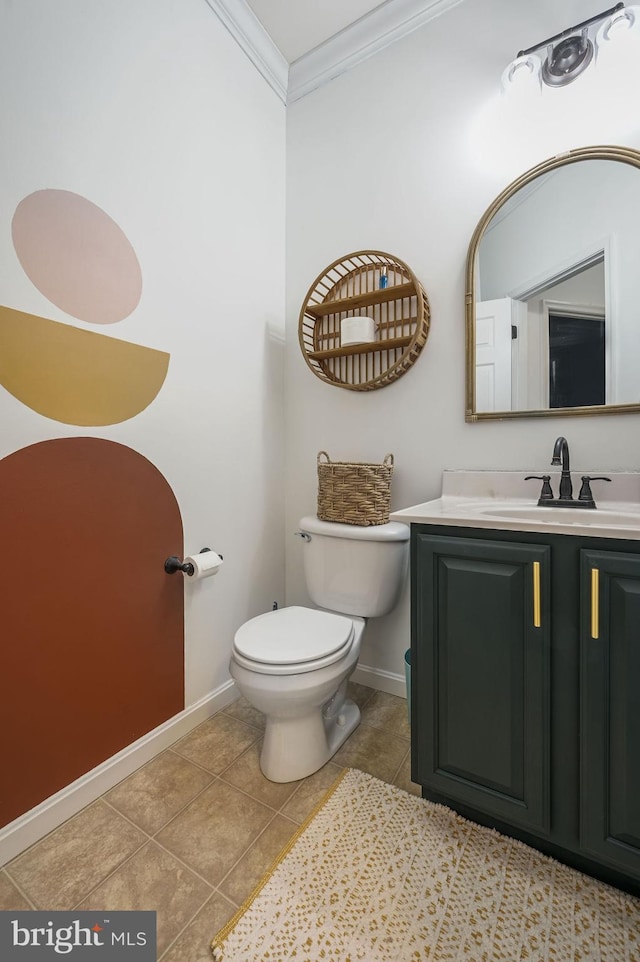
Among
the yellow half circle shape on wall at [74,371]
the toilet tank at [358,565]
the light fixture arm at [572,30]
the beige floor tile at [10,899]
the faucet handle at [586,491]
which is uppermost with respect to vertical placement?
the light fixture arm at [572,30]

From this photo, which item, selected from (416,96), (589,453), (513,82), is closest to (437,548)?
(589,453)

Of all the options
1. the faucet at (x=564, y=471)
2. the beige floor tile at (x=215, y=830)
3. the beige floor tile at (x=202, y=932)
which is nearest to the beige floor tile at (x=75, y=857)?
the beige floor tile at (x=215, y=830)

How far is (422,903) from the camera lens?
98cm

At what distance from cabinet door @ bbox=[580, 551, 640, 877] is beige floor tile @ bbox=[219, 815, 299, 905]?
0.77 meters

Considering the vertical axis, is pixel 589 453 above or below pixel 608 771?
above

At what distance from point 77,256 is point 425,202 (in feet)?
4.38

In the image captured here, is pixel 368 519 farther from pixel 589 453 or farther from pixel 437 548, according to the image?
pixel 589 453

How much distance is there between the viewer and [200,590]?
1659mm

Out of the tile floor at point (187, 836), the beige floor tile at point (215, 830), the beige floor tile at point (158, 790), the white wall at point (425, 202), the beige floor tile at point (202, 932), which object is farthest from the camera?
the white wall at point (425, 202)

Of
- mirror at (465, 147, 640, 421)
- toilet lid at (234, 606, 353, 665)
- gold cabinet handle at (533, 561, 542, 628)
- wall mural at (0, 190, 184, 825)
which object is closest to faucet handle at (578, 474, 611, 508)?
mirror at (465, 147, 640, 421)

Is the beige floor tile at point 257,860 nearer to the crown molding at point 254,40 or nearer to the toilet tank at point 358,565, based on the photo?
the toilet tank at point 358,565

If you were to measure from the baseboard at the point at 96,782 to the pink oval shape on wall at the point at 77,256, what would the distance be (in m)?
1.40

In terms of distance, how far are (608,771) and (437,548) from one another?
61 cm

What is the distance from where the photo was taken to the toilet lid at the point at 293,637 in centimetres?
129
